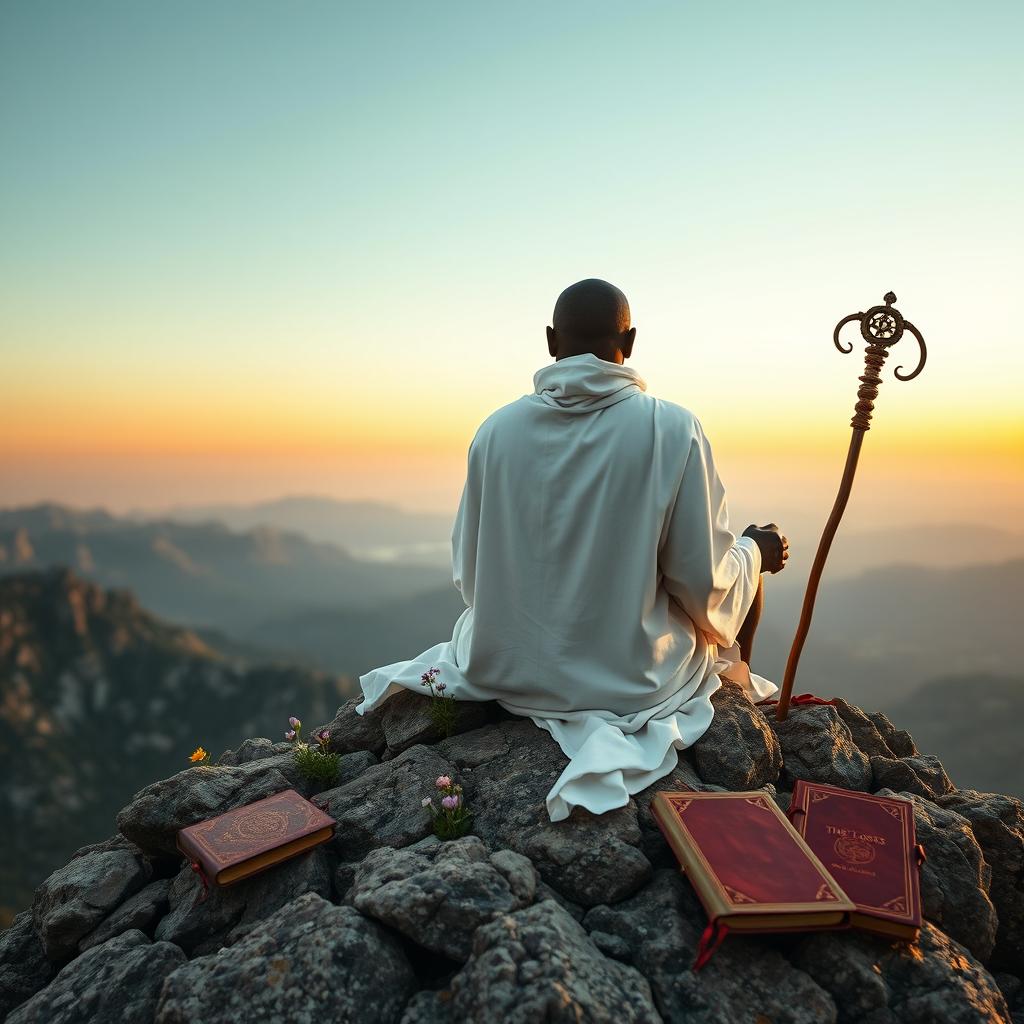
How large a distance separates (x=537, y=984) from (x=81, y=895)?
367 centimetres

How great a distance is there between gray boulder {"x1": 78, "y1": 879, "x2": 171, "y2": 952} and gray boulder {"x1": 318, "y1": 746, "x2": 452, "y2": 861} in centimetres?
121

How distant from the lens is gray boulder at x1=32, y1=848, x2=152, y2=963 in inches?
208

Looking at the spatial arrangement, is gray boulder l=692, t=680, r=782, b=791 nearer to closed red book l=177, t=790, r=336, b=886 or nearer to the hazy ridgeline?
closed red book l=177, t=790, r=336, b=886

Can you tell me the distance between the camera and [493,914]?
4043mm

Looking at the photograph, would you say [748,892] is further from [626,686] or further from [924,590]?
[924,590]

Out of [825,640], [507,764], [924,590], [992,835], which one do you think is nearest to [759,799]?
[507,764]

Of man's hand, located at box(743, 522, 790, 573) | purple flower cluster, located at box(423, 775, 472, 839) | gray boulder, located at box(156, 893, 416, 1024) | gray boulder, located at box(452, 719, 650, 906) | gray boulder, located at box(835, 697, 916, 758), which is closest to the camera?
gray boulder, located at box(156, 893, 416, 1024)

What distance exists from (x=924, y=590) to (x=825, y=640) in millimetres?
40415

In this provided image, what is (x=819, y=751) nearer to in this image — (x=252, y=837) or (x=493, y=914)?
(x=493, y=914)

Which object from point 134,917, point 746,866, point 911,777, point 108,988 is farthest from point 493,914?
point 911,777

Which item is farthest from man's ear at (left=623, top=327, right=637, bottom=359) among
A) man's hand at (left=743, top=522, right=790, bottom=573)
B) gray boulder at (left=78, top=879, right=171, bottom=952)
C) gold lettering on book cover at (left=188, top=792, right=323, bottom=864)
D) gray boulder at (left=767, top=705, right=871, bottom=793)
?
gray boulder at (left=78, top=879, right=171, bottom=952)

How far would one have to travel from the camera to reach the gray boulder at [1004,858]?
5457 mm

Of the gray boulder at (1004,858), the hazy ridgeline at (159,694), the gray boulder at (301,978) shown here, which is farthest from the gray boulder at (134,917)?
the hazy ridgeline at (159,694)

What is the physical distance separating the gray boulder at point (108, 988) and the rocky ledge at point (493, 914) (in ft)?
0.04
